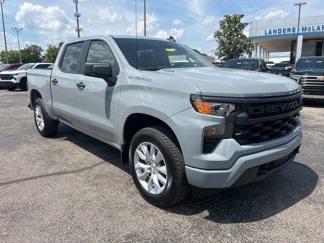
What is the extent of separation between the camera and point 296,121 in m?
4.04

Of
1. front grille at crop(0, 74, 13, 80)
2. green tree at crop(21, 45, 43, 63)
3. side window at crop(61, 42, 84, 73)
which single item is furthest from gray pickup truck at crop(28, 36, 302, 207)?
green tree at crop(21, 45, 43, 63)

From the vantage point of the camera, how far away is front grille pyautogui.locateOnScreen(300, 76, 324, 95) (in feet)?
35.8

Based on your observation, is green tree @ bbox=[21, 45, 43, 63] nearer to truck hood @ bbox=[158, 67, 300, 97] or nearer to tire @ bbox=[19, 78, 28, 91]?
Result: tire @ bbox=[19, 78, 28, 91]

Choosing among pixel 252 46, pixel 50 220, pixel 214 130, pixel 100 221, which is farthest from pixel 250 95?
pixel 252 46

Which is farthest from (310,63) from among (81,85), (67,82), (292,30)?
(292,30)

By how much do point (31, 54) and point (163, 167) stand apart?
345 feet

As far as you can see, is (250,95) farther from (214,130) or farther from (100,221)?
(100,221)

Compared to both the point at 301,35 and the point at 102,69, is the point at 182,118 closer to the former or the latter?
the point at 102,69

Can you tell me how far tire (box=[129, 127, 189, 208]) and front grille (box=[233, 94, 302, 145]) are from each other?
63 centimetres

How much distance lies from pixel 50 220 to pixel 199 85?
6.65ft

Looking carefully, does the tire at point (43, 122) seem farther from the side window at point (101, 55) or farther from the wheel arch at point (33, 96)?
Result: the side window at point (101, 55)

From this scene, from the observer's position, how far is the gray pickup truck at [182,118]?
10.2ft

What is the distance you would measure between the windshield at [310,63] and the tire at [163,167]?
10.2 meters

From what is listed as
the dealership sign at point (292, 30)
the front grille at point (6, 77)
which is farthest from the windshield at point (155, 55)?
the dealership sign at point (292, 30)
